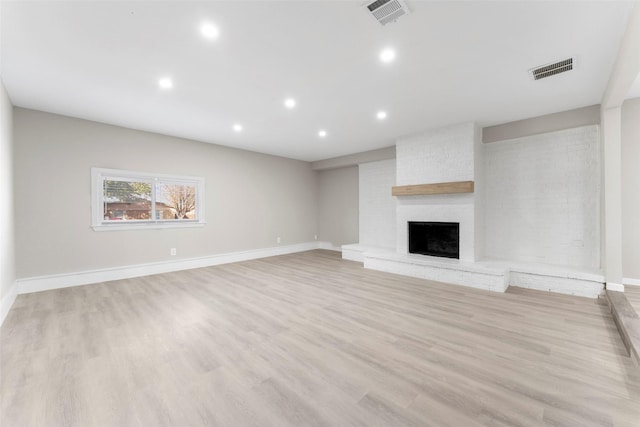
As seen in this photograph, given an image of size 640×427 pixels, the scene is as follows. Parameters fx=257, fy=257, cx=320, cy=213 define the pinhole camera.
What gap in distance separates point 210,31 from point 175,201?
13.0ft

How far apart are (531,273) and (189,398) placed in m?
4.62

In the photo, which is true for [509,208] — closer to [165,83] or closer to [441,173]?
[441,173]

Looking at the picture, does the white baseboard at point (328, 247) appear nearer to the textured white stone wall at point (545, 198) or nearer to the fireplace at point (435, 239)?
the fireplace at point (435, 239)

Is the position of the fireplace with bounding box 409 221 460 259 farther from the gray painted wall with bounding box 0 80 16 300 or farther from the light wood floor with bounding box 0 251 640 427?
the gray painted wall with bounding box 0 80 16 300

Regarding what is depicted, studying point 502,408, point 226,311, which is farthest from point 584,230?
point 226,311

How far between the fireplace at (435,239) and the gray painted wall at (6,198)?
5879mm

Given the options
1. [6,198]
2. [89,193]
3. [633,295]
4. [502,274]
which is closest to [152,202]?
[89,193]

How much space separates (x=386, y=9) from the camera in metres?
1.93

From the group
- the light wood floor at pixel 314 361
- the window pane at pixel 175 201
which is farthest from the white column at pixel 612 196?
the window pane at pixel 175 201

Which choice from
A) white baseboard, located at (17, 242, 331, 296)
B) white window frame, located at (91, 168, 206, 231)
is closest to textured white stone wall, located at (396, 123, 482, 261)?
white baseboard, located at (17, 242, 331, 296)

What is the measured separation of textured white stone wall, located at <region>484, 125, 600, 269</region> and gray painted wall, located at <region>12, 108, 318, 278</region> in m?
5.08

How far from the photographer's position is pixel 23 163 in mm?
3762

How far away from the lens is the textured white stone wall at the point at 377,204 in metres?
6.34

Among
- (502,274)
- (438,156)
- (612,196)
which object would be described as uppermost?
(438,156)
